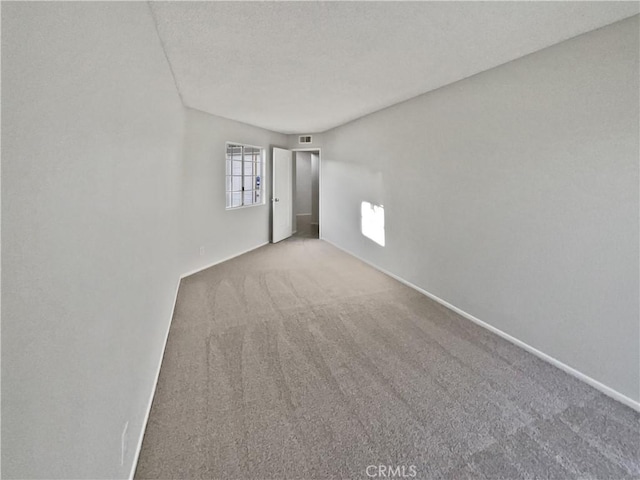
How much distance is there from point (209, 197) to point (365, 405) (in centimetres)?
386

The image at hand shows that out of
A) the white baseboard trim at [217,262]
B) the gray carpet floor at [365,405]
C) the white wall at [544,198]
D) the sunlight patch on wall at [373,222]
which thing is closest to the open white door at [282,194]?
the white baseboard trim at [217,262]

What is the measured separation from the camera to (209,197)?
4.75m

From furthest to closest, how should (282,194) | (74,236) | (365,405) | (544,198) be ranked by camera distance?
1. (282,194)
2. (544,198)
3. (365,405)
4. (74,236)

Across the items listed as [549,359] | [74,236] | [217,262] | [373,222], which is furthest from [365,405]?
[217,262]

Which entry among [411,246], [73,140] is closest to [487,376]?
[411,246]

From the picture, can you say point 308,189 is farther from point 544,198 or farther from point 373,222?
point 544,198

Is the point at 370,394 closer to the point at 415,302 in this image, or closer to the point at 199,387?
the point at 199,387

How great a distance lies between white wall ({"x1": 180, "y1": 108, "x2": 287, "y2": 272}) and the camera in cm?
429

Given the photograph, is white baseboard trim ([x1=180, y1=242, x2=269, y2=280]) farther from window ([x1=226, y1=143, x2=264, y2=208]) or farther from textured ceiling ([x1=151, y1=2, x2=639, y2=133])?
textured ceiling ([x1=151, y1=2, x2=639, y2=133])

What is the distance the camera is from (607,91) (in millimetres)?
1977

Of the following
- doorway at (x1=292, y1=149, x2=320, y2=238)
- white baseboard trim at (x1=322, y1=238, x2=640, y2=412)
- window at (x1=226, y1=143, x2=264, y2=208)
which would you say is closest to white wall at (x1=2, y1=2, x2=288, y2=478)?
white baseboard trim at (x1=322, y1=238, x2=640, y2=412)

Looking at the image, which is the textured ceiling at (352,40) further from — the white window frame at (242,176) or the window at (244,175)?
the window at (244,175)

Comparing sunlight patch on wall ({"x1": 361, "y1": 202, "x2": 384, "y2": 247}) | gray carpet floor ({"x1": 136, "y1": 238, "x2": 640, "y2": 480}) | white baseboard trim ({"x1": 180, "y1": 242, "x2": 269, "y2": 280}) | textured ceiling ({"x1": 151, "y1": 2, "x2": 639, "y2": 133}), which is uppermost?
textured ceiling ({"x1": 151, "y1": 2, "x2": 639, "y2": 133})

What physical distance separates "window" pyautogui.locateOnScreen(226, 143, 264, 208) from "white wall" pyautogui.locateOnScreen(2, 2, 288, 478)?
11.4 ft
